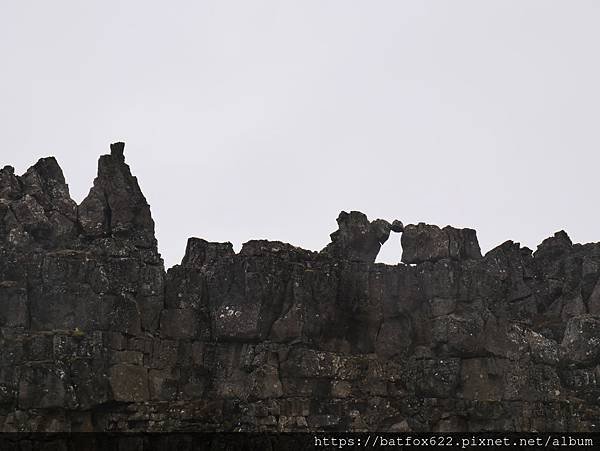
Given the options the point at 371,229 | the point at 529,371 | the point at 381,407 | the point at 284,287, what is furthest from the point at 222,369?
the point at 529,371

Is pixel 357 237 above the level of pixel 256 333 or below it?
above

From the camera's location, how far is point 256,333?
4212 cm

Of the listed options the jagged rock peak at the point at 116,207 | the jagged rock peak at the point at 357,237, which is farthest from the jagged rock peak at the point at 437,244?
the jagged rock peak at the point at 116,207

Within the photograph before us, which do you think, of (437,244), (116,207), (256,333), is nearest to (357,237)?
(437,244)

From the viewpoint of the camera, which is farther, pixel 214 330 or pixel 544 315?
pixel 544 315

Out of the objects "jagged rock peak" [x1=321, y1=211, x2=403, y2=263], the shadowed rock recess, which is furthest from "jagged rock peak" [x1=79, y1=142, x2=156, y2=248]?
"jagged rock peak" [x1=321, y1=211, x2=403, y2=263]

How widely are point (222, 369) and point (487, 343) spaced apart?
490 inches

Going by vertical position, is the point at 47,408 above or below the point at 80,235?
below

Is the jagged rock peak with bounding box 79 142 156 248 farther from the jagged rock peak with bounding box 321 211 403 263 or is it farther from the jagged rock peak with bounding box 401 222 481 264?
the jagged rock peak with bounding box 401 222 481 264

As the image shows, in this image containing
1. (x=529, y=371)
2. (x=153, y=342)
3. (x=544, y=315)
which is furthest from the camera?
(x=544, y=315)

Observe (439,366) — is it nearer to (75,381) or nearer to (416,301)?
(416,301)

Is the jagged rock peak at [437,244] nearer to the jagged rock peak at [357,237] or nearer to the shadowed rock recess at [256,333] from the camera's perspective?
the shadowed rock recess at [256,333]

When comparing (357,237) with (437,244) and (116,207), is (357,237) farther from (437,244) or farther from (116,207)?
(116,207)

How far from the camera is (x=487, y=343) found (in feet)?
143
